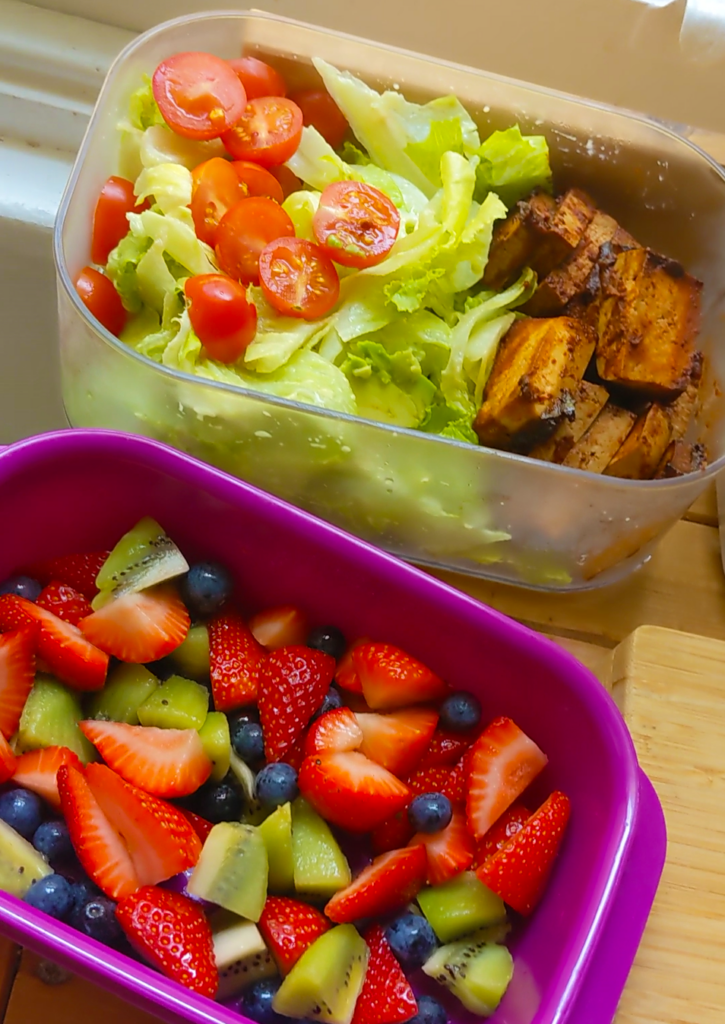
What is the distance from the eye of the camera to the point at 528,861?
683 mm

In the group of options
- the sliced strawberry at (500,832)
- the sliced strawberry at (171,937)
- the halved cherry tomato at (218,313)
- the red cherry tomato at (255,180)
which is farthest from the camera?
the red cherry tomato at (255,180)

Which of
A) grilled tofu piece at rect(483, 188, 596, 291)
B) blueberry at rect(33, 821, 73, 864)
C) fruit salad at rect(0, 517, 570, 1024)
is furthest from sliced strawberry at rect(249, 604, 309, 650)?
grilled tofu piece at rect(483, 188, 596, 291)

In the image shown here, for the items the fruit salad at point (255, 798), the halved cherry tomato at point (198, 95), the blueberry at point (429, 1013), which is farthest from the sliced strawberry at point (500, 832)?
the halved cherry tomato at point (198, 95)

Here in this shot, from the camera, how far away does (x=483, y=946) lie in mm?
681

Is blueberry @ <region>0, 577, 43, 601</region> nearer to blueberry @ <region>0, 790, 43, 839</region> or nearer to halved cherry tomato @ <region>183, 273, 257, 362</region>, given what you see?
blueberry @ <region>0, 790, 43, 839</region>

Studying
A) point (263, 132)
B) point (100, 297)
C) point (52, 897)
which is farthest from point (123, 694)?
point (263, 132)

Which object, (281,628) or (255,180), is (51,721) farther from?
(255,180)

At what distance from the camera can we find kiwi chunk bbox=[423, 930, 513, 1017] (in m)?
0.65

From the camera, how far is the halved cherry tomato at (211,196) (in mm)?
875

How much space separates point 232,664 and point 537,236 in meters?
0.53

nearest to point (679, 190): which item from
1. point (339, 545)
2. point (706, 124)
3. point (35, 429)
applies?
point (706, 124)

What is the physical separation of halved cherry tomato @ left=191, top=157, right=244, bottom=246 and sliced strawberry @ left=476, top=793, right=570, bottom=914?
611 mm

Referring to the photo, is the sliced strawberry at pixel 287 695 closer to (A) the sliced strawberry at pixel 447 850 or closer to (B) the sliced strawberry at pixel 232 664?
(B) the sliced strawberry at pixel 232 664

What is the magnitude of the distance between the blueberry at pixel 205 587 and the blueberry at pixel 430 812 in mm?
233
